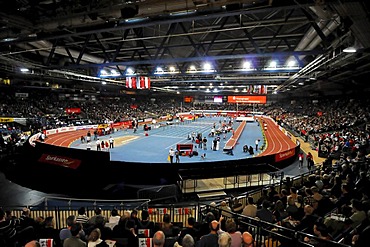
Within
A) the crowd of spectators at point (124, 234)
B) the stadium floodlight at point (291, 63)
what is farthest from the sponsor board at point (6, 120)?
the stadium floodlight at point (291, 63)

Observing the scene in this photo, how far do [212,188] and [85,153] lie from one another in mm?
8501

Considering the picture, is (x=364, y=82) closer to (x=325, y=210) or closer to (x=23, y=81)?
(x=325, y=210)

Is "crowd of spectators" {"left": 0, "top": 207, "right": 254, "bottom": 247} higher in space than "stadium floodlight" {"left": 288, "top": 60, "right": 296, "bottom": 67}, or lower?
lower

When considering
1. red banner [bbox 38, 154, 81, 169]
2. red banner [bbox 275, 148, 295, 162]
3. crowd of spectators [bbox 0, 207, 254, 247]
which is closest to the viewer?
crowd of spectators [bbox 0, 207, 254, 247]

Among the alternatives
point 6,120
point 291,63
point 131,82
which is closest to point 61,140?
point 6,120

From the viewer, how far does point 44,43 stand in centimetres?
1873

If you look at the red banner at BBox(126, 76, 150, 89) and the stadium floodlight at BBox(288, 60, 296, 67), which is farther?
the stadium floodlight at BBox(288, 60, 296, 67)

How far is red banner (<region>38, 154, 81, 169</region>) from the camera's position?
15348mm

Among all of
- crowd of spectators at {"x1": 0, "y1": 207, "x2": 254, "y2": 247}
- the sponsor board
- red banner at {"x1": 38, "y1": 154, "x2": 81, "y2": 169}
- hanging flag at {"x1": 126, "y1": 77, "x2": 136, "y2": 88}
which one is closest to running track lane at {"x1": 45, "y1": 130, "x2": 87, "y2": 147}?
the sponsor board

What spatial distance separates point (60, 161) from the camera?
16.4 meters

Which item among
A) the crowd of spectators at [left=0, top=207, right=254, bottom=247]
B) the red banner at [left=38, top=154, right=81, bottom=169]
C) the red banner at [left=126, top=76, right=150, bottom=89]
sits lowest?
the red banner at [left=38, top=154, right=81, bottom=169]

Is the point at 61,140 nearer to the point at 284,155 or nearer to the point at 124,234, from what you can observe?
the point at 284,155

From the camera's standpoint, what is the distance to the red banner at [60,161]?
1535cm

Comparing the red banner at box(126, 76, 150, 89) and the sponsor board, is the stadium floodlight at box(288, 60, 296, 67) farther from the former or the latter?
the sponsor board
